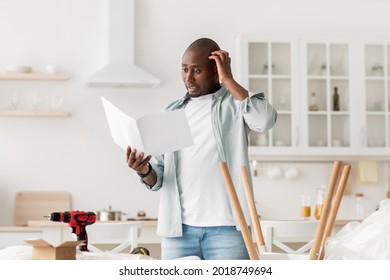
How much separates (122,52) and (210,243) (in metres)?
2.95

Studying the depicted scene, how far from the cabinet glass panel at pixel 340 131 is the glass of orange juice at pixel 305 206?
404 mm

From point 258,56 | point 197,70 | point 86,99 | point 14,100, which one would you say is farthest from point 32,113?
point 197,70

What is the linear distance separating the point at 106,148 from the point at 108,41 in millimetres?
726

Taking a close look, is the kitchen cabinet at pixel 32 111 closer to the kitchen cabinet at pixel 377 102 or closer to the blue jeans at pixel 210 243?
the kitchen cabinet at pixel 377 102

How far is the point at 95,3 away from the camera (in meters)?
4.79

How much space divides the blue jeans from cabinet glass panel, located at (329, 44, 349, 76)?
3.20 meters

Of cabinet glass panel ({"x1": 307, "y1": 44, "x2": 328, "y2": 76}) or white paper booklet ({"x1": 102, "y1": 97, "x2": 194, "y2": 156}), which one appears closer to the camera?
white paper booklet ({"x1": 102, "y1": 97, "x2": 194, "y2": 156})

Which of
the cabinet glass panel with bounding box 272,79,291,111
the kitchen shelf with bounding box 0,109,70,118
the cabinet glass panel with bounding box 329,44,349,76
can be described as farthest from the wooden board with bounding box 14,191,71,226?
the cabinet glass panel with bounding box 329,44,349,76

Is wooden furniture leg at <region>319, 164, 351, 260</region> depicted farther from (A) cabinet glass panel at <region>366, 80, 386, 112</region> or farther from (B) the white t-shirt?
(A) cabinet glass panel at <region>366, 80, 386, 112</region>

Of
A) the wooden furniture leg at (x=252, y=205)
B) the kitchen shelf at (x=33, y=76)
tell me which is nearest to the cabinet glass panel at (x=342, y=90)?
the kitchen shelf at (x=33, y=76)

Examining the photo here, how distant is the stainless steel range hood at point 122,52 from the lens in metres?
4.50

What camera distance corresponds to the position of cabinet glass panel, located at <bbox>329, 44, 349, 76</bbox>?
4812mm

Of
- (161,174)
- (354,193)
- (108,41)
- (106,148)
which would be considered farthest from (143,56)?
(161,174)

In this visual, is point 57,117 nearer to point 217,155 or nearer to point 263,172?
point 263,172
